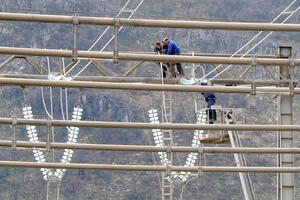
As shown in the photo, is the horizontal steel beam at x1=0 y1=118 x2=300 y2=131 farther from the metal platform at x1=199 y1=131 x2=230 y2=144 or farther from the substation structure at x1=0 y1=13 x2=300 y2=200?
the metal platform at x1=199 y1=131 x2=230 y2=144

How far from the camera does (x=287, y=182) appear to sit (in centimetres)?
3641

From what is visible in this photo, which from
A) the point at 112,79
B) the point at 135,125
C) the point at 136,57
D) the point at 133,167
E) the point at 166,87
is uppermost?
the point at 136,57

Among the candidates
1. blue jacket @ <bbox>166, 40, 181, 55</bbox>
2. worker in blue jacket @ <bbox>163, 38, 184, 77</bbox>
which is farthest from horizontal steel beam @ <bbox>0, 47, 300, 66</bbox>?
blue jacket @ <bbox>166, 40, 181, 55</bbox>

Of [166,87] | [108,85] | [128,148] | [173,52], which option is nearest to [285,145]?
[173,52]

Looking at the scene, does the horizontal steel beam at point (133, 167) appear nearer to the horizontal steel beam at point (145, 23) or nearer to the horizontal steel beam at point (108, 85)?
the horizontal steel beam at point (108, 85)

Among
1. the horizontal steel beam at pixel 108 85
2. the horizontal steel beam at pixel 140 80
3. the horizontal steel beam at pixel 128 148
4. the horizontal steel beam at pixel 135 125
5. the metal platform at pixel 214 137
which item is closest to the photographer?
the horizontal steel beam at pixel 108 85

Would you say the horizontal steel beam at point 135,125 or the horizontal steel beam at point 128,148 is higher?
the horizontal steel beam at point 135,125

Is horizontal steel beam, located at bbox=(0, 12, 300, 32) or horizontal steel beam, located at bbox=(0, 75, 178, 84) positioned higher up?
horizontal steel beam, located at bbox=(0, 12, 300, 32)

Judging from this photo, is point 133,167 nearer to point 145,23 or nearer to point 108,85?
point 108,85

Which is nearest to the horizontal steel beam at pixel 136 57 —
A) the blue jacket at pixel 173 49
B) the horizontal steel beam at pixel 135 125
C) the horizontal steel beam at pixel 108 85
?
the horizontal steel beam at pixel 108 85

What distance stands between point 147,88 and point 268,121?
138483mm

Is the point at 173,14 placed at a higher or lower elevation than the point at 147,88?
higher

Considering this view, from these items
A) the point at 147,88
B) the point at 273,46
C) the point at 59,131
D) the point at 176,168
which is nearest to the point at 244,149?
the point at 176,168

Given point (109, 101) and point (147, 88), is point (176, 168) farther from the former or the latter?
point (109, 101)
